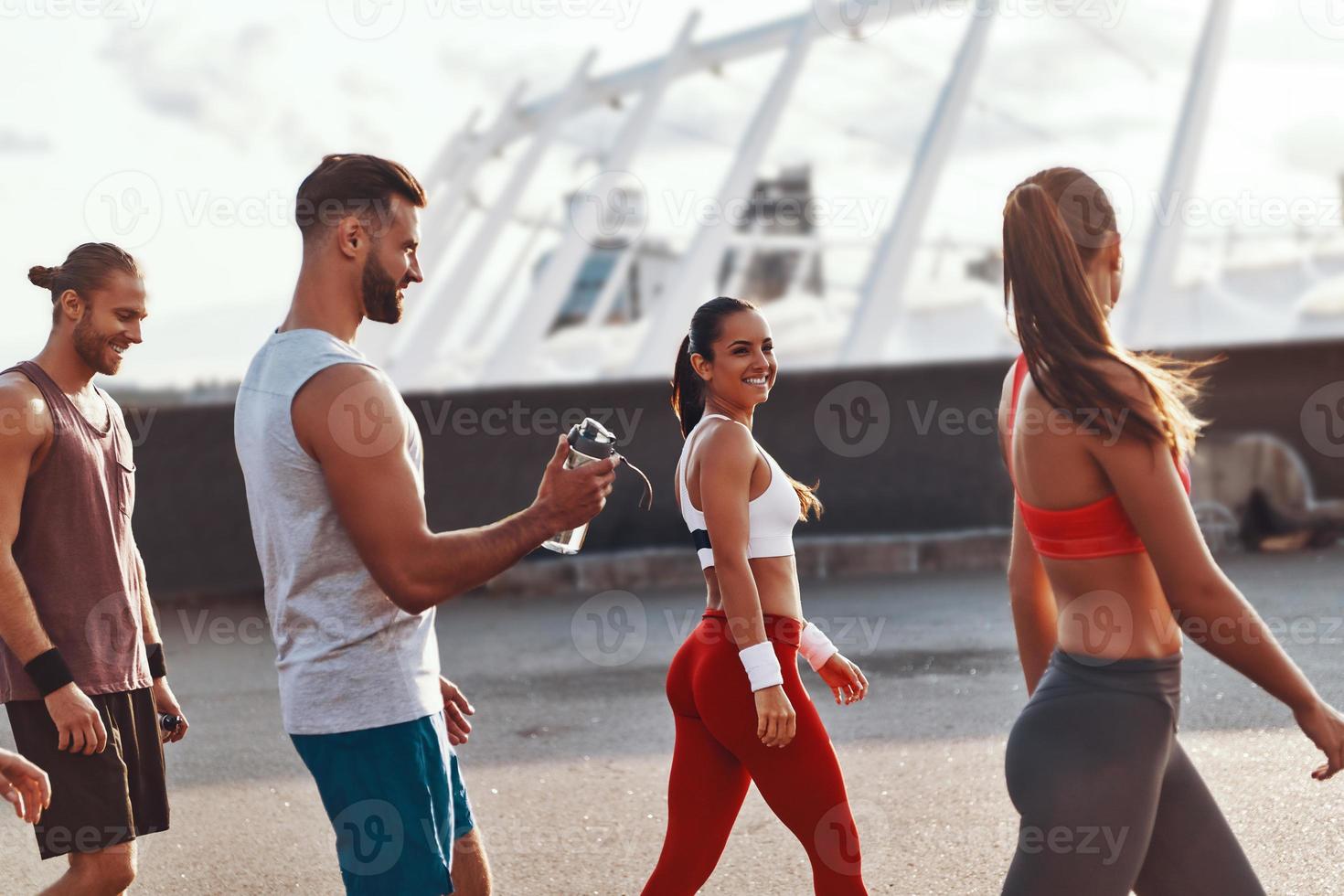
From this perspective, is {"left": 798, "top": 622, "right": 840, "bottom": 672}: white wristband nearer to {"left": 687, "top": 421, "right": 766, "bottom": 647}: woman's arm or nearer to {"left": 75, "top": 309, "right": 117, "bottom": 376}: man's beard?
{"left": 687, "top": 421, "right": 766, "bottom": 647}: woman's arm

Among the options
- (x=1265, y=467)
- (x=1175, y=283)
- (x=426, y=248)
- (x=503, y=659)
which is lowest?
(x=503, y=659)

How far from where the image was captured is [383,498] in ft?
7.96

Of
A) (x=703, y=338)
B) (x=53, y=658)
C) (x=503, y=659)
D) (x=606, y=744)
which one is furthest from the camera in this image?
(x=503, y=659)

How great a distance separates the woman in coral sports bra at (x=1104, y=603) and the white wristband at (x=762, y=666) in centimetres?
67

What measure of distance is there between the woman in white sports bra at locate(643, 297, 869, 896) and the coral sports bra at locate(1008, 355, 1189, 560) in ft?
2.65

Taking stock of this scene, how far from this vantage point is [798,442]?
477 inches

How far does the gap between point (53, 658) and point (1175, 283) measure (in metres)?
15.9

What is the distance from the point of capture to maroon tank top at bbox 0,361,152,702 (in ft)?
10.7

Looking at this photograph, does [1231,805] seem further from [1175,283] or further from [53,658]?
[1175,283]

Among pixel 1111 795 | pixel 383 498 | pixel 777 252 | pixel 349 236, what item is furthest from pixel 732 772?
pixel 777 252

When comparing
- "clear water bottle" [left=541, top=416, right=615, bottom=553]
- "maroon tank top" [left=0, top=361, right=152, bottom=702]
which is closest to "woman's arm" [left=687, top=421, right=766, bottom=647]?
"clear water bottle" [left=541, top=416, right=615, bottom=553]

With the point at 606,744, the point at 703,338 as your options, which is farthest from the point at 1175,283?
the point at 703,338

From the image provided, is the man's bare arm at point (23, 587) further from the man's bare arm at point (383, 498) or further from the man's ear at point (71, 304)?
the man's bare arm at point (383, 498)

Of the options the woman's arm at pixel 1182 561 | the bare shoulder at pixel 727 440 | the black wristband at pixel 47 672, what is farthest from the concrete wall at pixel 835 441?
the woman's arm at pixel 1182 561
